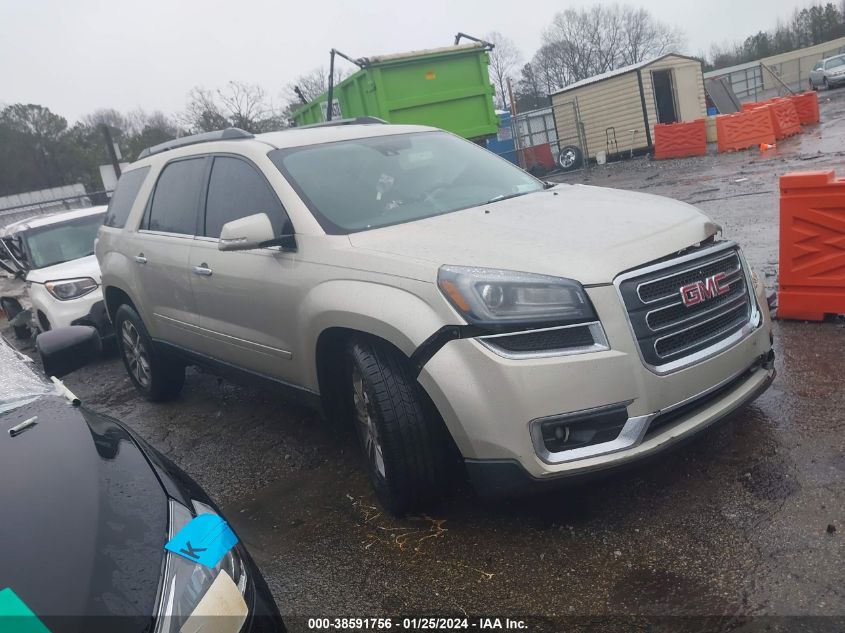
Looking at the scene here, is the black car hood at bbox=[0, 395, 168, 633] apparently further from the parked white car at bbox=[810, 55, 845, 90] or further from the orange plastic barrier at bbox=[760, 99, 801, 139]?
the parked white car at bbox=[810, 55, 845, 90]

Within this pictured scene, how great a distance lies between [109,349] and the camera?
8.13 meters

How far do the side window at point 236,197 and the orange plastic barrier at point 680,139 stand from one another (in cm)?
1845

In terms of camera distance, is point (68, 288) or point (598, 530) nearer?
point (598, 530)

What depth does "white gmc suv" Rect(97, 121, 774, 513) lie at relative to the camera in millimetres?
2676

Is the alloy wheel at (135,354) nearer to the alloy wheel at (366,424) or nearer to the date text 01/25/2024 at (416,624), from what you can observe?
the alloy wheel at (366,424)

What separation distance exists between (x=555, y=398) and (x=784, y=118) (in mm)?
21401

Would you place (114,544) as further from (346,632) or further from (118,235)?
(118,235)

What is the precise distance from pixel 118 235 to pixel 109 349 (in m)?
3.10

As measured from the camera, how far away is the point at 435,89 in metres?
11.9

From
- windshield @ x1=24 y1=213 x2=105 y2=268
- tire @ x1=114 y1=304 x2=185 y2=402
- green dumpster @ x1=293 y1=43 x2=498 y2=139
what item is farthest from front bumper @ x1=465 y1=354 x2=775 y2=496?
green dumpster @ x1=293 y1=43 x2=498 y2=139

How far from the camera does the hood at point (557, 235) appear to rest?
279cm

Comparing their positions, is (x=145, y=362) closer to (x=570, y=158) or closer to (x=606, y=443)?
(x=606, y=443)

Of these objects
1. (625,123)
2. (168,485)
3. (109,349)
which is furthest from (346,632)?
(625,123)

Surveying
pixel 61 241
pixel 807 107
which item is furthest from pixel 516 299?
pixel 807 107
